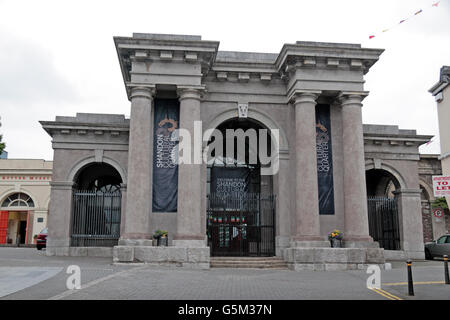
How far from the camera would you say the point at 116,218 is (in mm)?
22938

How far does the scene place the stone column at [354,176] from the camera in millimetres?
18297

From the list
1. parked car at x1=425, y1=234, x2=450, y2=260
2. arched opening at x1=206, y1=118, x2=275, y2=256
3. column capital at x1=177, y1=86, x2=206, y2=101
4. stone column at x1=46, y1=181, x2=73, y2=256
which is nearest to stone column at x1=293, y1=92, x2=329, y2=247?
arched opening at x1=206, y1=118, x2=275, y2=256

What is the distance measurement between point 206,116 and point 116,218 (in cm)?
736

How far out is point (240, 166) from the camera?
22547 millimetres

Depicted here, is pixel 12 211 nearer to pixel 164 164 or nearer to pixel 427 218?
pixel 164 164

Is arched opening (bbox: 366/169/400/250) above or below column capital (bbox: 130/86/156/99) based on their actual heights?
below

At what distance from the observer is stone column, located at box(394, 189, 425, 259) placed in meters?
23.2

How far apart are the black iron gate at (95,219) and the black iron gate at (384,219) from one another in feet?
42.7

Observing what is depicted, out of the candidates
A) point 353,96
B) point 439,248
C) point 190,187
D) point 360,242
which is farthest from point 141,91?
point 439,248

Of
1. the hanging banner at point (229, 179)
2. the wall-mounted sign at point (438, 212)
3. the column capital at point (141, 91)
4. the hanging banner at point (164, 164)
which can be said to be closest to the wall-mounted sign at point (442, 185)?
the hanging banner at point (164, 164)

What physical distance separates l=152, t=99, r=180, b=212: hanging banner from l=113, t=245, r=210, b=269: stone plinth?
221 centimetres

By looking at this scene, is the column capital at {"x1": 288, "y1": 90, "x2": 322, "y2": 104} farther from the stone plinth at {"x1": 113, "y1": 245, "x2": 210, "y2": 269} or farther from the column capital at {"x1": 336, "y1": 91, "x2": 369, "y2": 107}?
the stone plinth at {"x1": 113, "y1": 245, "x2": 210, "y2": 269}
